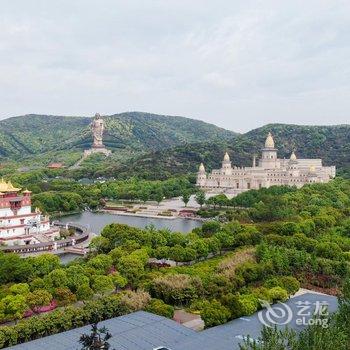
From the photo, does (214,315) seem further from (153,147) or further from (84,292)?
(153,147)

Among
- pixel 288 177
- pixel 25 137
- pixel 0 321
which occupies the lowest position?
pixel 0 321

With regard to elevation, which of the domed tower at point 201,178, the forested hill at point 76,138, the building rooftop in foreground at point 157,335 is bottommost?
the building rooftop in foreground at point 157,335

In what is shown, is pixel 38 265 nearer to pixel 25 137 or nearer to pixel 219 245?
pixel 219 245

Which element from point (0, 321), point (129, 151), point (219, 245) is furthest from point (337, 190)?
point (129, 151)

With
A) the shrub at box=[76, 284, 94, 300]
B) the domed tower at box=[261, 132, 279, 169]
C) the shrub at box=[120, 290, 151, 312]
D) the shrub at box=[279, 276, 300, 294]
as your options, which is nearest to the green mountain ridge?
the domed tower at box=[261, 132, 279, 169]

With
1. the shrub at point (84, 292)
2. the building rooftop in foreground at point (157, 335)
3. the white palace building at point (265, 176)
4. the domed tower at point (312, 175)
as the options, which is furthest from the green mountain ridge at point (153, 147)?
the building rooftop in foreground at point (157, 335)

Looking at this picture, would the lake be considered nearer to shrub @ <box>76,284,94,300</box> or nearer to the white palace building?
the white palace building

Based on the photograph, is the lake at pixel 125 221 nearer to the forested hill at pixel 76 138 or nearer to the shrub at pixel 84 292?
the shrub at pixel 84 292
